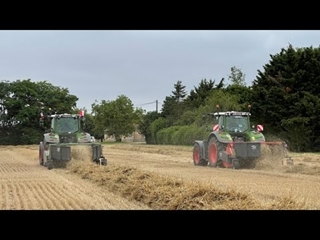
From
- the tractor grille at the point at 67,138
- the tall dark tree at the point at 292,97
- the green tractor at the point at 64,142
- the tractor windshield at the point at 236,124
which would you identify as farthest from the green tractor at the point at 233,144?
the tall dark tree at the point at 292,97

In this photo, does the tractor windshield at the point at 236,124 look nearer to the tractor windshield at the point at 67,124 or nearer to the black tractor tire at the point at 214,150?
the black tractor tire at the point at 214,150

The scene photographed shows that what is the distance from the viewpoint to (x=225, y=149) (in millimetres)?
16562

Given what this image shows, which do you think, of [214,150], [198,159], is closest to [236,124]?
[214,150]

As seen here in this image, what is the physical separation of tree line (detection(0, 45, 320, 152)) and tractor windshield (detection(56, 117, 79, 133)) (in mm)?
5472

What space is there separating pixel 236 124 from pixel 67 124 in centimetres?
650

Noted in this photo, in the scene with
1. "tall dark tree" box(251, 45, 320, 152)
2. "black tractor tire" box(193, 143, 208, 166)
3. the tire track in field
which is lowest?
the tire track in field

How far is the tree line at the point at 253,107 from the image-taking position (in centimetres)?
3105

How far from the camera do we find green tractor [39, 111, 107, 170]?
55.8 feet

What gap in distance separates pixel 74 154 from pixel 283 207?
37.8 feet

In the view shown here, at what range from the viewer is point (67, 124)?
19.0m

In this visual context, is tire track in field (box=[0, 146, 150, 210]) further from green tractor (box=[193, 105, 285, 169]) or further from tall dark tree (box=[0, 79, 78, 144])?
tall dark tree (box=[0, 79, 78, 144])

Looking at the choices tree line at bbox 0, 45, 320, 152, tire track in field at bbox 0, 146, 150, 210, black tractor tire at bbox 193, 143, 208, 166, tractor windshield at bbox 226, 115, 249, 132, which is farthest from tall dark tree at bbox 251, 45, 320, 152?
tire track in field at bbox 0, 146, 150, 210
